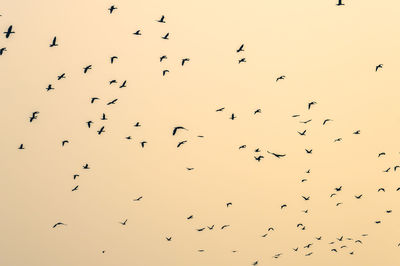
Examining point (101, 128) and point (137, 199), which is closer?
point (101, 128)

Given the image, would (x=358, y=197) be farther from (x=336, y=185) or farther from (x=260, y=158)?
(x=260, y=158)

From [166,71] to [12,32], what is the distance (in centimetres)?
406

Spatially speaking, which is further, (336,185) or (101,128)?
(336,185)

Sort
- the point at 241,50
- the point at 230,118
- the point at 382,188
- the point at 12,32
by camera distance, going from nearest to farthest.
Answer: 1. the point at 12,32
2. the point at 241,50
3. the point at 230,118
4. the point at 382,188

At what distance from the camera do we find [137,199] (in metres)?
15.4

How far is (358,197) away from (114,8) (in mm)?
9597

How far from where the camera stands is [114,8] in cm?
1291

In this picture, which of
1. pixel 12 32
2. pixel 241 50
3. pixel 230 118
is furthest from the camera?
pixel 230 118

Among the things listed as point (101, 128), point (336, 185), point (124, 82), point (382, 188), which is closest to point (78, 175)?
point (101, 128)

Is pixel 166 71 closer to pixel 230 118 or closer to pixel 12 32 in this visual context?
pixel 230 118

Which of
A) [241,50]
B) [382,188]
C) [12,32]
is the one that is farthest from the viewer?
[382,188]

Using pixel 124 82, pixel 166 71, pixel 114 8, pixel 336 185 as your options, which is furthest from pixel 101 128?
pixel 336 185

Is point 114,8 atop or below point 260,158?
atop

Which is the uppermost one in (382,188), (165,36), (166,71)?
(165,36)
